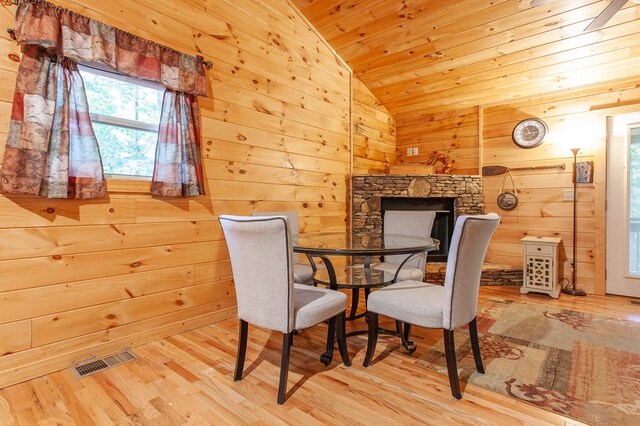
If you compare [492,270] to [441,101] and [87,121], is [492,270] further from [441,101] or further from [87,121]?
[87,121]

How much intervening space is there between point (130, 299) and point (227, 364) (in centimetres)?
87

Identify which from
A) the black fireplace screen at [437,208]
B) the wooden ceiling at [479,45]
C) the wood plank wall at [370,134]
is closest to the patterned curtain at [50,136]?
the wooden ceiling at [479,45]

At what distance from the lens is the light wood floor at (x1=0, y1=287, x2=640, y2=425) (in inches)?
63.2

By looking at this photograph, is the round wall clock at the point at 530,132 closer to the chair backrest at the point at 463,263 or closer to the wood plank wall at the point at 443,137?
the wood plank wall at the point at 443,137

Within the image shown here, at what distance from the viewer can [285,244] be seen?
5.30 feet

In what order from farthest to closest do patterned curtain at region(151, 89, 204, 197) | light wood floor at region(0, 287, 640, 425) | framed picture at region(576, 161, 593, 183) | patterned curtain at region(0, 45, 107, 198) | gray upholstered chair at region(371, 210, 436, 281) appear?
framed picture at region(576, 161, 593, 183) < gray upholstered chair at region(371, 210, 436, 281) < patterned curtain at region(151, 89, 204, 197) < patterned curtain at region(0, 45, 107, 198) < light wood floor at region(0, 287, 640, 425)

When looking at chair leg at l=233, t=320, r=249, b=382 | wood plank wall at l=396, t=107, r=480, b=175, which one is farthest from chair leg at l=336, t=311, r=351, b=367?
wood plank wall at l=396, t=107, r=480, b=175

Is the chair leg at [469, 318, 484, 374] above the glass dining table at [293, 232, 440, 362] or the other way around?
the other way around

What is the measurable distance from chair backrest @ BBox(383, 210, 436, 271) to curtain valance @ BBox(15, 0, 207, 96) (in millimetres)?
1976

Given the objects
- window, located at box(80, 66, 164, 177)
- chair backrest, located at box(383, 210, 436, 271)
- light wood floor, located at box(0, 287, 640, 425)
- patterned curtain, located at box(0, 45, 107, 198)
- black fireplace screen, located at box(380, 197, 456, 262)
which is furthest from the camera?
black fireplace screen, located at box(380, 197, 456, 262)

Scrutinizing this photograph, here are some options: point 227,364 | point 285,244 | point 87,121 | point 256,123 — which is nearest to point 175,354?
point 227,364

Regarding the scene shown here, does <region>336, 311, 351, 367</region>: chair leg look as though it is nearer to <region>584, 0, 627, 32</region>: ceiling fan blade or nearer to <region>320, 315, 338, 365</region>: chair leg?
<region>320, 315, 338, 365</region>: chair leg

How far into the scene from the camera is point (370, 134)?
15.8 feet

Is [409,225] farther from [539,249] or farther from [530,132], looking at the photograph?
[530,132]
